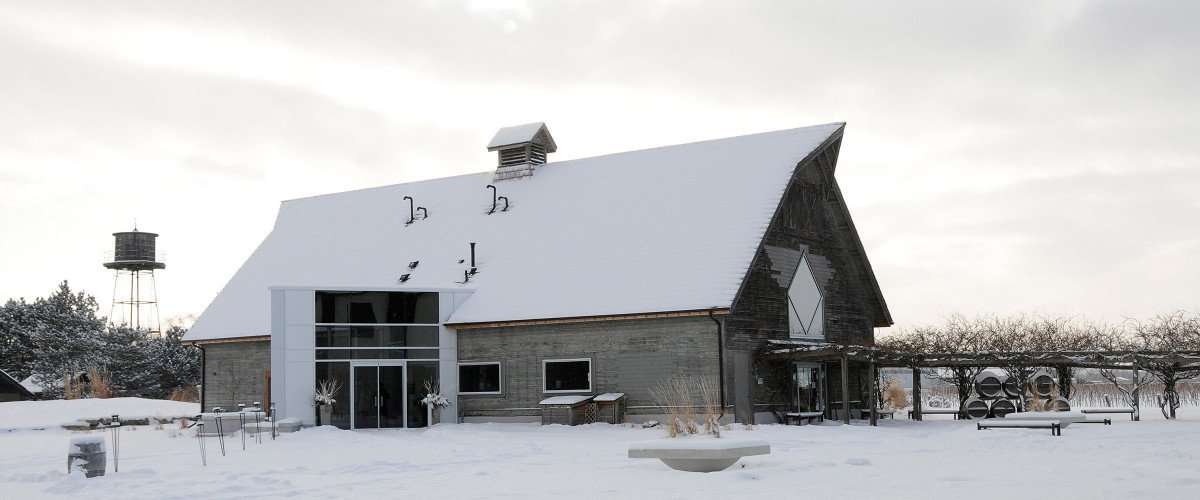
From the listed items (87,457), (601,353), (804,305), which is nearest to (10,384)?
(601,353)

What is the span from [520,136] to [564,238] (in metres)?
5.31

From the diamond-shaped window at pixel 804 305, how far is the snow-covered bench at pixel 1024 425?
6931 mm

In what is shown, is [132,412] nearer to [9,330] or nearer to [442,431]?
[442,431]

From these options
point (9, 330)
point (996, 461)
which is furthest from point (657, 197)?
point (9, 330)

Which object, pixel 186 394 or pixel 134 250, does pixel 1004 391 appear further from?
pixel 134 250

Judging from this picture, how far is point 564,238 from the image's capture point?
33.7 meters

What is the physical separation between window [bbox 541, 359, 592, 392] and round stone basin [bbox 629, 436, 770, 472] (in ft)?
42.8

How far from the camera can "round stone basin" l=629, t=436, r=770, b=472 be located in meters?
16.7

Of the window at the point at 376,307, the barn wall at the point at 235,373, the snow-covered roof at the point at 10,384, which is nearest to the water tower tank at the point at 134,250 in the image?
the snow-covered roof at the point at 10,384

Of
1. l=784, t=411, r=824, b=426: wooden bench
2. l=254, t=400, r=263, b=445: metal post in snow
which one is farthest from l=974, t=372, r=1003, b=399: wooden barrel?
l=254, t=400, r=263, b=445: metal post in snow

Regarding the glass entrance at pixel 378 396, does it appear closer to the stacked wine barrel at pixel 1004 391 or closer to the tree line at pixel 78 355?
the stacked wine barrel at pixel 1004 391

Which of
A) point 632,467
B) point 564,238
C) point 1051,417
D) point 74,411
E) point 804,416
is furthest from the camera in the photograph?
point 74,411

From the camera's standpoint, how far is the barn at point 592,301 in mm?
29594

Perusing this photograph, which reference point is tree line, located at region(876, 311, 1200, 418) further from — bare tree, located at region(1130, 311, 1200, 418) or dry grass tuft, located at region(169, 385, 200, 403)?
dry grass tuft, located at region(169, 385, 200, 403)
